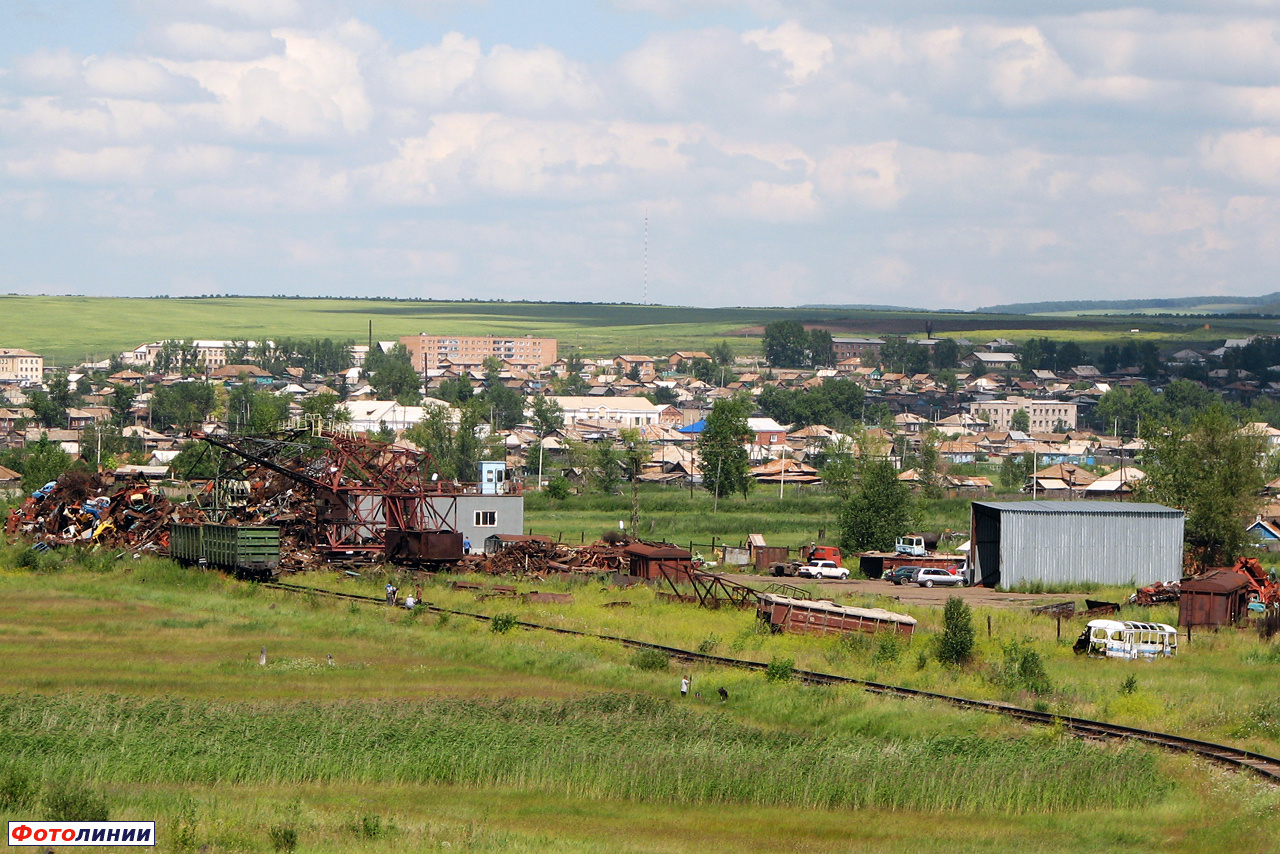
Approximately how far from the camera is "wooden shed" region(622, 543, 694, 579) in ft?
181

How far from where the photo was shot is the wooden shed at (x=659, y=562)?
5525 cm

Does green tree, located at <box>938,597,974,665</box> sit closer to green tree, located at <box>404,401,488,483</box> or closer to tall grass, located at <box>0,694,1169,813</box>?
tall grass, located at <box>0,694,1169,813</box>

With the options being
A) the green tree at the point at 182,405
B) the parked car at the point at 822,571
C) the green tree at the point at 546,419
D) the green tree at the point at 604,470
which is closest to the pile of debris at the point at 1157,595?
the parked car at the point at 822,571

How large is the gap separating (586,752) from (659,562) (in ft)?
97.3

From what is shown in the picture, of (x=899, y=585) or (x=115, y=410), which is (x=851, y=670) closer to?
(x=899, y=585)

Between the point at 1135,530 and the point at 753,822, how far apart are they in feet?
125

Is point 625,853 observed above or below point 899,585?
above

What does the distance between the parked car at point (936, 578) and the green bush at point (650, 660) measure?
27.4 m

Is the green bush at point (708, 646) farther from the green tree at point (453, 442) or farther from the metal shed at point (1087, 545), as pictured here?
the green tree at point (453, 442)

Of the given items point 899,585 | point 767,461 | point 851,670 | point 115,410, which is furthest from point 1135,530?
point 115,410

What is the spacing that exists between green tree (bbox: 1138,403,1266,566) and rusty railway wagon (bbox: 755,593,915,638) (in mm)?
29951

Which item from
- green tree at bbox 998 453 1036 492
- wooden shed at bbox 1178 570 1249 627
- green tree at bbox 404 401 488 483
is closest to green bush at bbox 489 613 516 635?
wooden shed at bbox 1178 570 1249 627

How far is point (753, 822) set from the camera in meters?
23.2

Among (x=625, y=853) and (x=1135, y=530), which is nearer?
(x=625, y=853)
